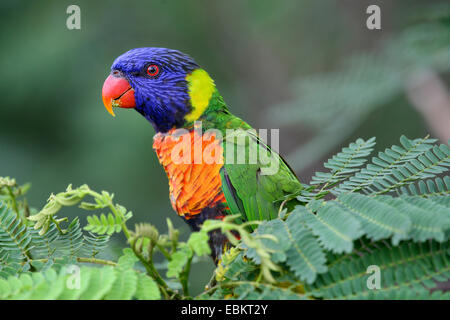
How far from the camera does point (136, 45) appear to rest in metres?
6.26

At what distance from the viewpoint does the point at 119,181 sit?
5902 millimetres

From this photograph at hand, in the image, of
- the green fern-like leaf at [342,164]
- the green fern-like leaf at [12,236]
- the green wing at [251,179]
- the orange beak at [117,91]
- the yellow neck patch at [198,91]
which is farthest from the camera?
the orange beak at [117,91]

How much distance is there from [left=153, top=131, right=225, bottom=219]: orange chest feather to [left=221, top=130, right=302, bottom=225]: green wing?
0.17 feet

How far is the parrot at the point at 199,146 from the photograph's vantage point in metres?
1.79

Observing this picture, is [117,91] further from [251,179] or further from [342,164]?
[342,164]

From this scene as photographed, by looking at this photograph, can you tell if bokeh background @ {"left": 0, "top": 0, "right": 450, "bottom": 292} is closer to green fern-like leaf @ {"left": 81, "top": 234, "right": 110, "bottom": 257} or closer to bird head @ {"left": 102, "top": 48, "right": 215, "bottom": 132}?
bird head @ {"left": 102, "top": 48, "right": 215, "bottom": 132}

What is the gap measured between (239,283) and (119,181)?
507cm

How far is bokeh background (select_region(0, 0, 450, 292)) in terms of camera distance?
4723mm

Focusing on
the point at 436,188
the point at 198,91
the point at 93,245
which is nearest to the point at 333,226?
the point at 436,188

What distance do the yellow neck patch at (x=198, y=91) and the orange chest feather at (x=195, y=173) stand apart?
0.13 meters

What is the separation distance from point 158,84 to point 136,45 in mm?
4385

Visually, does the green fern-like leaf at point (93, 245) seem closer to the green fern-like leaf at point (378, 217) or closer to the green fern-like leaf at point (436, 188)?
the green fern-like leaf at point (378, 217)

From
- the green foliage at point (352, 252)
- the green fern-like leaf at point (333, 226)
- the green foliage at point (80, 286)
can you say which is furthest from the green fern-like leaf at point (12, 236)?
the green fern-like leaf at point (333, 226)

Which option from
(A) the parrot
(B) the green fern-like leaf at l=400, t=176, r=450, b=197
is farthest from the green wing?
(B) the green fern-like leaf at l=400, t=176, r=450, b=197
